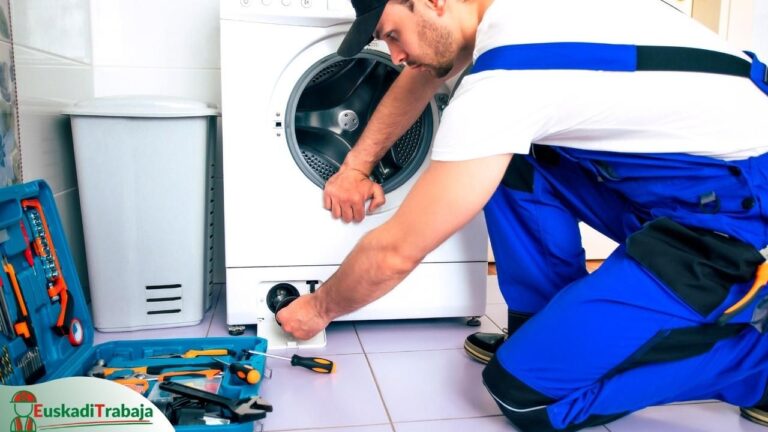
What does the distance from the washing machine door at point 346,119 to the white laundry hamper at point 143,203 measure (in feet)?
0.82

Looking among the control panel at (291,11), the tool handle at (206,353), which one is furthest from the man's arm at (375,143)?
the tool handle at (206,353)

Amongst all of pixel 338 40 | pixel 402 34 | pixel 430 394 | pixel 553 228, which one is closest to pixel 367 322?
pixel 430 394

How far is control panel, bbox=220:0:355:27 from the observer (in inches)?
55.3

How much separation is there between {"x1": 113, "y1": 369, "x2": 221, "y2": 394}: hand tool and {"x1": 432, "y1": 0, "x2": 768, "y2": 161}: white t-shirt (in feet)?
2.11

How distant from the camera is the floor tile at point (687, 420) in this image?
1.13m

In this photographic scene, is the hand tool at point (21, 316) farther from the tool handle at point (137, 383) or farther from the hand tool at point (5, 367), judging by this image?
the tool handle at point (137, 383)

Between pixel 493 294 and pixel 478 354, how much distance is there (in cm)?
61

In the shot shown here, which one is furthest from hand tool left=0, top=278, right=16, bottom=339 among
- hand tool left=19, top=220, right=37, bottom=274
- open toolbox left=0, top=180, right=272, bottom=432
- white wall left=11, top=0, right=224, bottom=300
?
white wall left=11, top=0, right=224, bottom=300

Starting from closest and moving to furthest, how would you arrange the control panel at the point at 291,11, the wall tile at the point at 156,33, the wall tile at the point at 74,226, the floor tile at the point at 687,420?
the floor tile at the point at 687,420, the control panel at the point at 291,11, the wall tile at the point at 74,226, the wall tile at the point at 156,33

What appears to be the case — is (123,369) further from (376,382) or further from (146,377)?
(376,382)

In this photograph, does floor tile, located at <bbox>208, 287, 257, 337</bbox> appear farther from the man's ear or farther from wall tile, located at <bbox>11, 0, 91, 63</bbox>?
the man's ear

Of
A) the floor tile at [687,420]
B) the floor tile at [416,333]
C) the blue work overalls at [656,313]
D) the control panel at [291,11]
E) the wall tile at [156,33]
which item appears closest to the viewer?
the blue work overalls at [656,313]

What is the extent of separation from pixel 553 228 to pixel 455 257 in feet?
1.12

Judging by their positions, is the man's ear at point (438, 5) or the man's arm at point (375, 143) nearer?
the man's ear at point (438, 5)
